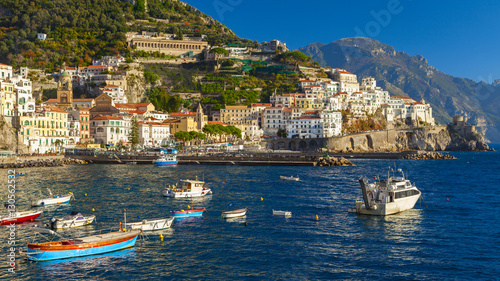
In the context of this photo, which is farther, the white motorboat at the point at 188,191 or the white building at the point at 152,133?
the white building at the point at 152,133

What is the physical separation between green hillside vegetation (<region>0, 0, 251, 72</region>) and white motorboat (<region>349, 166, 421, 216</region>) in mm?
107105

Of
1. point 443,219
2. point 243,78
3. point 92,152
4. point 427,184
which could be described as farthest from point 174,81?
point 443,219

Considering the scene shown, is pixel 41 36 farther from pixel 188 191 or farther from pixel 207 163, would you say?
pixel 188 191

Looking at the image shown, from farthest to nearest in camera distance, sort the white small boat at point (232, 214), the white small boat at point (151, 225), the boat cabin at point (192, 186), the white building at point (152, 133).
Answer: the white building at point (152, 133) < the boat cabin at point (192, 186) < the white small boat at point (232, 214) < the white small boat at point (151, 225)

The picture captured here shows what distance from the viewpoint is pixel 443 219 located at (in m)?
29.8

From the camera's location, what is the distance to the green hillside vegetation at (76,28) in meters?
120

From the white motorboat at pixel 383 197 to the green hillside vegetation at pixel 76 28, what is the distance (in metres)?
107

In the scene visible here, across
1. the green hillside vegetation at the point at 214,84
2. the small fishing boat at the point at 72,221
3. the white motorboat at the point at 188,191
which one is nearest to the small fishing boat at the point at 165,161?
the white motorboat at the point at 188,191

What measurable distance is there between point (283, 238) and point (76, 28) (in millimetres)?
131746

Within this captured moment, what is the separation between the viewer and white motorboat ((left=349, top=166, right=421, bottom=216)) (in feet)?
98.9

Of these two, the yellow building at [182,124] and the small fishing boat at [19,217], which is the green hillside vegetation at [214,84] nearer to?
the yellow building at [182,124]

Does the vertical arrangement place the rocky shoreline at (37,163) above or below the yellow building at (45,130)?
below

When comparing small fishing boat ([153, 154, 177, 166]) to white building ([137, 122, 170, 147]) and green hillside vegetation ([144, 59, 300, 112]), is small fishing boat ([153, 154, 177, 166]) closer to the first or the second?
white building ([137, 122, 170, 147])

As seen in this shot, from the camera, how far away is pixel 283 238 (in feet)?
80.8
